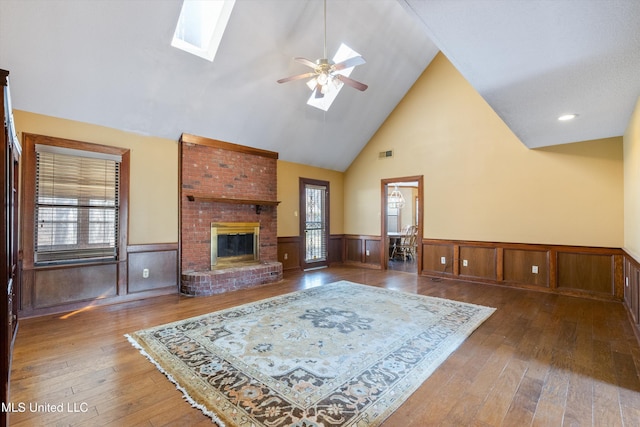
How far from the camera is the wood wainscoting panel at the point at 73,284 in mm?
3629

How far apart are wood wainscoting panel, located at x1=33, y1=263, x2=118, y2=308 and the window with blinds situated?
139 mm

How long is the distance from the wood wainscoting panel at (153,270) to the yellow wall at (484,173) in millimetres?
4403

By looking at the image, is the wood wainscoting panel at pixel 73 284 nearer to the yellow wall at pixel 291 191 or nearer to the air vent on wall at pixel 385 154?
the yellow wall at pixel 291 191

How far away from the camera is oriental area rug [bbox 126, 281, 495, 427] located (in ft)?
6.02

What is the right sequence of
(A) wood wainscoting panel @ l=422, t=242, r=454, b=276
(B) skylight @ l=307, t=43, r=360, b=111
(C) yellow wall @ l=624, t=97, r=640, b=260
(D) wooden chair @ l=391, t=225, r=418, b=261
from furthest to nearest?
(D) wooden chair @ l=391, t=225, r=418, b=261 < (A) wood wainscoting panel @ l=422, t=242, r=454, b=276 < (B) skylight @ l=307, t=43, r=360, b=111 < (C) yellow wall @ l=624, t=97, r=640, b=260

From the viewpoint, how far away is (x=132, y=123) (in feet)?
14.0

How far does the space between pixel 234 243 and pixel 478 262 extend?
15.2ft

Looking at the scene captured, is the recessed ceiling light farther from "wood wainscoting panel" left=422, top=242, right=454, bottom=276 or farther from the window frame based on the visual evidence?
the window frame

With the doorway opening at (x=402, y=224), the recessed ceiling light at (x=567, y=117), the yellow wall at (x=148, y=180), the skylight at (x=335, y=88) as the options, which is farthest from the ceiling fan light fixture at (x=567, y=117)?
the yellow wall at (x=148, y=180)

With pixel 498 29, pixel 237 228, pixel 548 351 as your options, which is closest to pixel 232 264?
pixel 237 228

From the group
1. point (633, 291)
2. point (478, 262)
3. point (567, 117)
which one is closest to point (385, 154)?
point (478, 262)

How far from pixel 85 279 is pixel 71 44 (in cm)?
289

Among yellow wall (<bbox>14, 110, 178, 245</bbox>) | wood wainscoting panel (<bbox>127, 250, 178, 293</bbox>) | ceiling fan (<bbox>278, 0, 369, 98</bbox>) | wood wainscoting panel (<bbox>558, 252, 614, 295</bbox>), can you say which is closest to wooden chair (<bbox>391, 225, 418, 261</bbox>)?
wood wainscoting panel (<bbox>558, 252, 614, 295</bbox>)

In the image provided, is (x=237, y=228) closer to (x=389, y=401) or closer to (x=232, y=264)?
(x=232, y=264)
